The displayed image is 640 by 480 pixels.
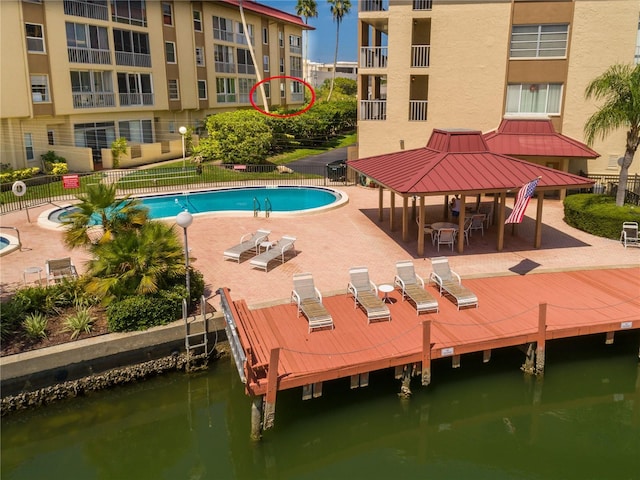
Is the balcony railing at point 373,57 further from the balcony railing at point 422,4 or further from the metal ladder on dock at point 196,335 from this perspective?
the metal ladder on dock at point 196,335

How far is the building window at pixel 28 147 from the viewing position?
35.8 metres

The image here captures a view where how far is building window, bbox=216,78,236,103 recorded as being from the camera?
172 feet

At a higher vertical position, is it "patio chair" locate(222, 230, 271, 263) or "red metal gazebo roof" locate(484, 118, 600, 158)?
"red metal gazebo roof" locate(484, 118, 600, 158)

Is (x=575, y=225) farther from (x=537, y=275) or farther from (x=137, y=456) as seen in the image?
(x=137, y=456)

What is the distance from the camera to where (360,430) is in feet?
42.2

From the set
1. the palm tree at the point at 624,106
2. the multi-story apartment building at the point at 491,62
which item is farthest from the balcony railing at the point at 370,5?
the palm tree at the point at 624,106

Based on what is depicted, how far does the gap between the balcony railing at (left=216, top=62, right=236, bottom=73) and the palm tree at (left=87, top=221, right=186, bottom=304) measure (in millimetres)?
39920

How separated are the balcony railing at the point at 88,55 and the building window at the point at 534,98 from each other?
90.6ft

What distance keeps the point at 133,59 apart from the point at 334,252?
2916 cm

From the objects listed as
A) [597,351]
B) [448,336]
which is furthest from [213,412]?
[597,351]

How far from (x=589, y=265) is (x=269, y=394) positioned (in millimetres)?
12824

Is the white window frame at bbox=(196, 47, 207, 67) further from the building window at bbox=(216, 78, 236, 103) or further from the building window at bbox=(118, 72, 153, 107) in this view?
the building window at bbox=(118, 72, 153, 107)

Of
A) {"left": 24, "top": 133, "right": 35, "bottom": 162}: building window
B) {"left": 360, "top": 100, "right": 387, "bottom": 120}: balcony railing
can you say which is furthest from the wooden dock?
{"left": 24, "top": 133, "right": 35, "bottom": 162}: building window

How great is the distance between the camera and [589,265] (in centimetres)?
1916
